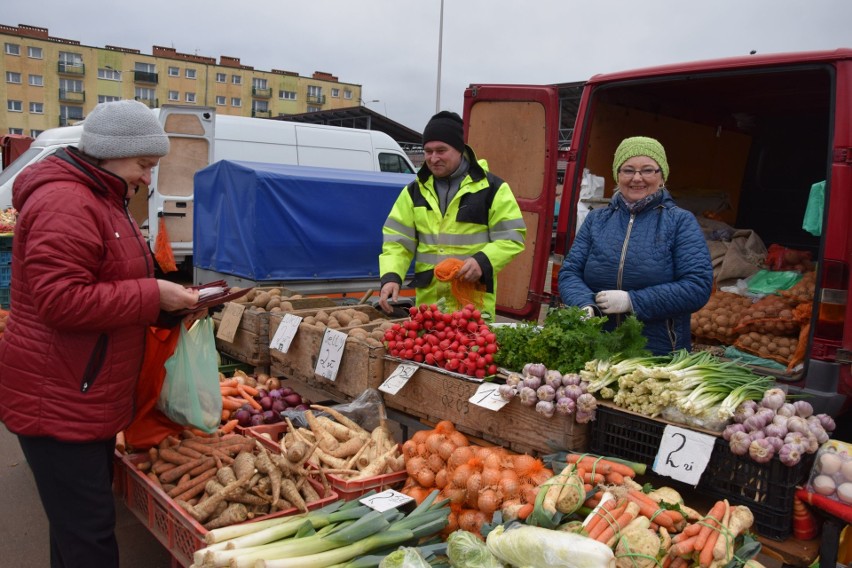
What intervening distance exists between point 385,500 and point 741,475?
4.64 feet

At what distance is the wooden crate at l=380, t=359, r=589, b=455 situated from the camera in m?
2.77

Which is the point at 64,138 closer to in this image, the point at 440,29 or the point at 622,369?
the point at 440,29

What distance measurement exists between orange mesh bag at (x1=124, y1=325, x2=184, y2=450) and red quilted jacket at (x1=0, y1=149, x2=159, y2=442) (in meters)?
0.33

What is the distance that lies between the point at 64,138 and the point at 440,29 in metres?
13.1

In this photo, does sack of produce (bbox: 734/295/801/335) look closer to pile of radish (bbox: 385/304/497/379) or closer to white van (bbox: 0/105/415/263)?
pile of radish (bbox: 385/304/497/379)

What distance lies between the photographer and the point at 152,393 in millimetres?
3018

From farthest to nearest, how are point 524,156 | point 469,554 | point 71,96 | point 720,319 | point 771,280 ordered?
1. point 71,96
2. point 771,280
3. point 720,319
4. point 524,156
5. point 469,554

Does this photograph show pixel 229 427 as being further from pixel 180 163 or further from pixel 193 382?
pixel 180 163

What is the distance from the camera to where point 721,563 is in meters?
1.98

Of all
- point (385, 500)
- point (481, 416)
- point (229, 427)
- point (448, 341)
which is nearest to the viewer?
point (385, 500)

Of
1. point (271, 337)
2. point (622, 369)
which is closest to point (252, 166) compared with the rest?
point (271, 337)

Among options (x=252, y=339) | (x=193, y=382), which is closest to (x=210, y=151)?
(x=252, y=339)

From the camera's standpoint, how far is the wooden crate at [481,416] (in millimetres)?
2768

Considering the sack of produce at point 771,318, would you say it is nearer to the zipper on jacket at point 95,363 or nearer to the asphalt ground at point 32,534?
the asphalt ground at point 32,534
